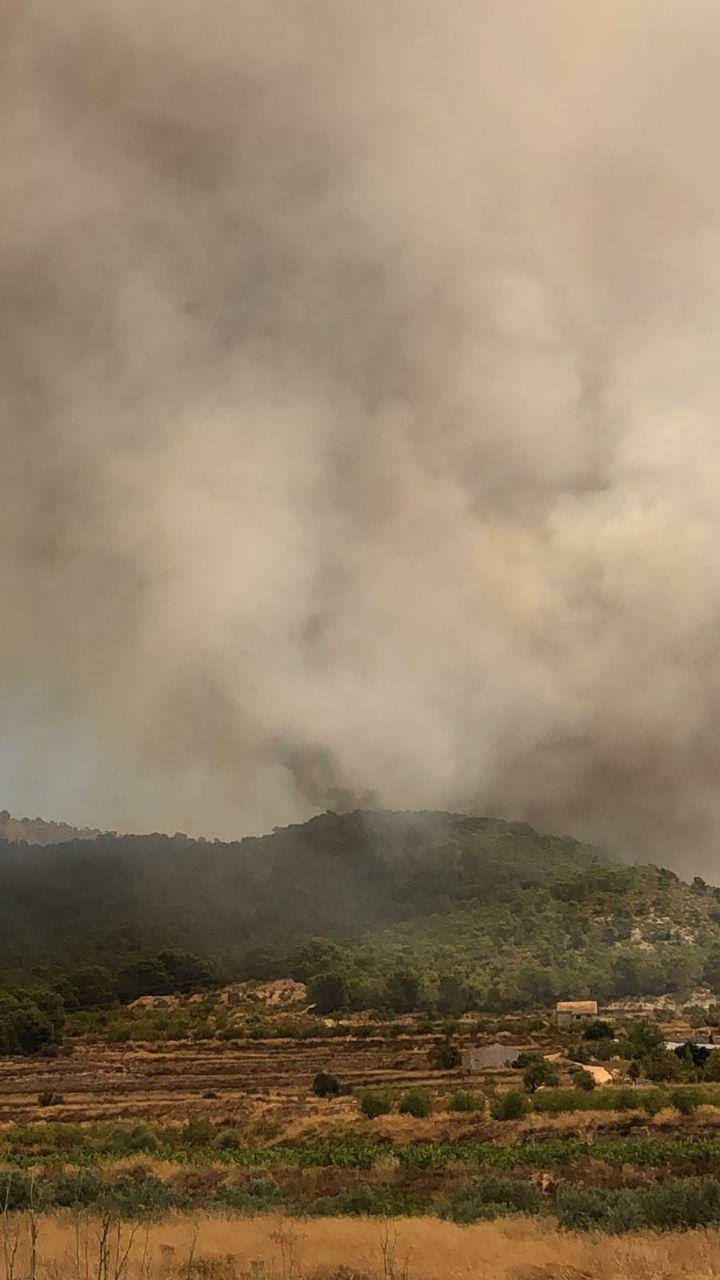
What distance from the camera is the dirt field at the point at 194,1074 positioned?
63656 millimetres

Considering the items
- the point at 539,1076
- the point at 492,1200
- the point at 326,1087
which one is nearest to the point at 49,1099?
the point at 326,1087

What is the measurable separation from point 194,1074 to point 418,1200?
63.8m

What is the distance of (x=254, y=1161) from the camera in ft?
124

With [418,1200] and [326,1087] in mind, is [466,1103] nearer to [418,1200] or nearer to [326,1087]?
[326,1087]

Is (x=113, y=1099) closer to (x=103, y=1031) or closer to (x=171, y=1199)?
(x=171, y=1199)

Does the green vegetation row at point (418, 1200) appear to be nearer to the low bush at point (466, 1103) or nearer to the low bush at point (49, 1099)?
the low bush at point (466, 1103)

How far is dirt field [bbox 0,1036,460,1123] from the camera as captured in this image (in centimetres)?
6366

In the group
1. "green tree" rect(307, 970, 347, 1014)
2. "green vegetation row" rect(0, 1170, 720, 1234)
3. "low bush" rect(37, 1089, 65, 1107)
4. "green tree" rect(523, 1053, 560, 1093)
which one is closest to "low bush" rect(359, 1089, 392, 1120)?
"green tree" rect(523, 1053, 560, 1093)

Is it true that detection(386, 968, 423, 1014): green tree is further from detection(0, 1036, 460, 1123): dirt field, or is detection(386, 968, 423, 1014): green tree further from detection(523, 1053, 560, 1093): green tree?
detection(523, 1053, 560, 1093): green tree

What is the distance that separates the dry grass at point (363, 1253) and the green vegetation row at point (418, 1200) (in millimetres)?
1537

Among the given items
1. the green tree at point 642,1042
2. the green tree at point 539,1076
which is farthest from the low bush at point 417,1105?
the green tree at point 642,1042

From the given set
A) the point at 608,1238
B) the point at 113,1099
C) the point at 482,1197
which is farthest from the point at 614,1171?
the point at 113,1099

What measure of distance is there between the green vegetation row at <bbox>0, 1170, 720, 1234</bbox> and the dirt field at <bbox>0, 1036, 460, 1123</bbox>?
112 feet

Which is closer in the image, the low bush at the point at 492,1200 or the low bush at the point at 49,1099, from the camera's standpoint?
the low bush at the point at 492,1200
